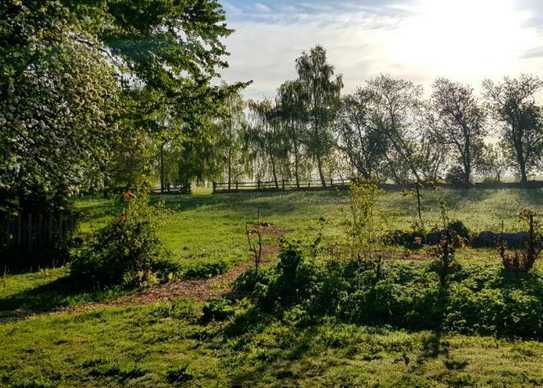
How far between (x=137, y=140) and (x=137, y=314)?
20.5 feet

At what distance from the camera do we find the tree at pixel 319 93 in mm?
55875

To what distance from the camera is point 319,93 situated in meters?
56.2

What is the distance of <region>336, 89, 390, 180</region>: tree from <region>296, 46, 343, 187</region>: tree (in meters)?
1.62

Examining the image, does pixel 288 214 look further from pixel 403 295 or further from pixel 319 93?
pixel 319 93

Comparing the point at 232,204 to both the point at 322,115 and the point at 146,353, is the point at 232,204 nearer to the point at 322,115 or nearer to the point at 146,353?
the point at 322,115

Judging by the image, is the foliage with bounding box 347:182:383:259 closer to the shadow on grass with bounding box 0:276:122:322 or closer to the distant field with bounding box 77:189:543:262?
the distant field with bounding box 77:189:543:262

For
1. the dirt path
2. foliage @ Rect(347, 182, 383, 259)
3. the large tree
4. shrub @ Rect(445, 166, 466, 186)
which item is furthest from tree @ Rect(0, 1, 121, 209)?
shrub @ Rect(445, 166, 466, 186)

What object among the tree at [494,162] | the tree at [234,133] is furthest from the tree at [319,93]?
the tree at [494,162]

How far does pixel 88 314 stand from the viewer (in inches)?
452

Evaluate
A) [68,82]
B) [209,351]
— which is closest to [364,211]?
[209,351]

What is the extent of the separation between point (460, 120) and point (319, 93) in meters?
15.8

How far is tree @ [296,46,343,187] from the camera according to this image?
55.9m

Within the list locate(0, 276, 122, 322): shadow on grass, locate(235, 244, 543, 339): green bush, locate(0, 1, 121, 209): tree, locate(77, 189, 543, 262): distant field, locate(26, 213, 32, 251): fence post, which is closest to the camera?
locate(0, 1, 121, 209): tree

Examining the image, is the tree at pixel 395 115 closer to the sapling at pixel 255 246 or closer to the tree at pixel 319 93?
the tree at pixel 319 93
